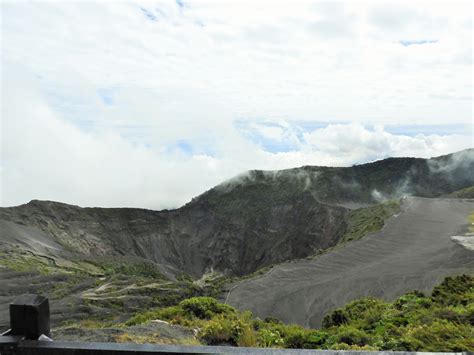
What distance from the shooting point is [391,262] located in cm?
3378

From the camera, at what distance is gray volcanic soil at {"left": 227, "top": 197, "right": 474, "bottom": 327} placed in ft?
88.1

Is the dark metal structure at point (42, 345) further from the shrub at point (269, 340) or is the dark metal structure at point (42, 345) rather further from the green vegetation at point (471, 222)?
the green vegetation at point (471, 222)

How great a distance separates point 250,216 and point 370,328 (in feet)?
325

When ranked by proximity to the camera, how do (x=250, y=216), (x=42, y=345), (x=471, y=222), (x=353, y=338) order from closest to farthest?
(x=42, y=345)
(x=353, y=338)
(x=471, y=222)
(x=250, y=216)

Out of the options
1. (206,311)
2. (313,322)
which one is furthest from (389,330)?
(313,322)

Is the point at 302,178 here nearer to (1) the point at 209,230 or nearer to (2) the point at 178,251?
(1) the point at 209,230

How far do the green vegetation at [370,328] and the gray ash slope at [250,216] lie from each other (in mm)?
69642

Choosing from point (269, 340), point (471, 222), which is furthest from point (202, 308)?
point (471, 222)

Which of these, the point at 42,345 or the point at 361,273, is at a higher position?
the point at 42,345

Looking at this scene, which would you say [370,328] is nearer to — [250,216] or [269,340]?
[269,340]

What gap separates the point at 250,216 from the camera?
11175cm

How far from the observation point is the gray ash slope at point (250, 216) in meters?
92.6

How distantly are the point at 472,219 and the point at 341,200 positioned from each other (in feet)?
191

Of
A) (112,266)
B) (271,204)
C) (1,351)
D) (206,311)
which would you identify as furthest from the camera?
(271,204)
